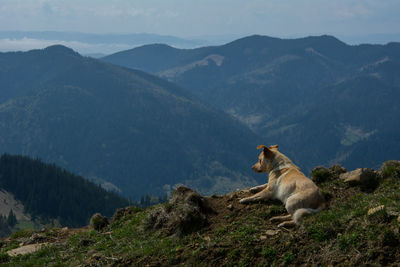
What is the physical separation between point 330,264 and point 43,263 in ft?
33.2

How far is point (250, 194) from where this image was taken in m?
15.9

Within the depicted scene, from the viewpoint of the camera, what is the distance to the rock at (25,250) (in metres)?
16.1

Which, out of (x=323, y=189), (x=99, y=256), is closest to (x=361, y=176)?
(x=323, y=189)

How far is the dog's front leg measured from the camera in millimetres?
14617

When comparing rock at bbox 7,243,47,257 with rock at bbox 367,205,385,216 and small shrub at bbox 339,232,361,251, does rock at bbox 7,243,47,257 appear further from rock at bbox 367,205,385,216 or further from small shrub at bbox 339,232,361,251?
rock at bbox 367,205,385,216

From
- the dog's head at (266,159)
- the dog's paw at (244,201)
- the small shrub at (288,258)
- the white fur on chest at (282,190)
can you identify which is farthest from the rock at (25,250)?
the small shrub at (288,258)

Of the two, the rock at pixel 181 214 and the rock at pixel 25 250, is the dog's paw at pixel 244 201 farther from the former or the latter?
the rock at pixel 25 250

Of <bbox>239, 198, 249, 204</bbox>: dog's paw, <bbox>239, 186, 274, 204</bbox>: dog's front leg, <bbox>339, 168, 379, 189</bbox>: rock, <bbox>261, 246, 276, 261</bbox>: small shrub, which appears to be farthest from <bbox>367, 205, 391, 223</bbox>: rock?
<bbox>239, 198, 249, 204</bbox>: dog's paw

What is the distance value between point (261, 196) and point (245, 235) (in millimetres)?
3317

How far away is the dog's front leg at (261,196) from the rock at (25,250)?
350 inches

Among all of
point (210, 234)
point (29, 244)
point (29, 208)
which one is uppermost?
point (210, 234)

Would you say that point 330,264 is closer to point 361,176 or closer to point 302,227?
point 302,227

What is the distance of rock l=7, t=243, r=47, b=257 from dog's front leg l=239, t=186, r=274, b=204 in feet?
29.1

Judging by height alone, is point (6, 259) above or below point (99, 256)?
below
